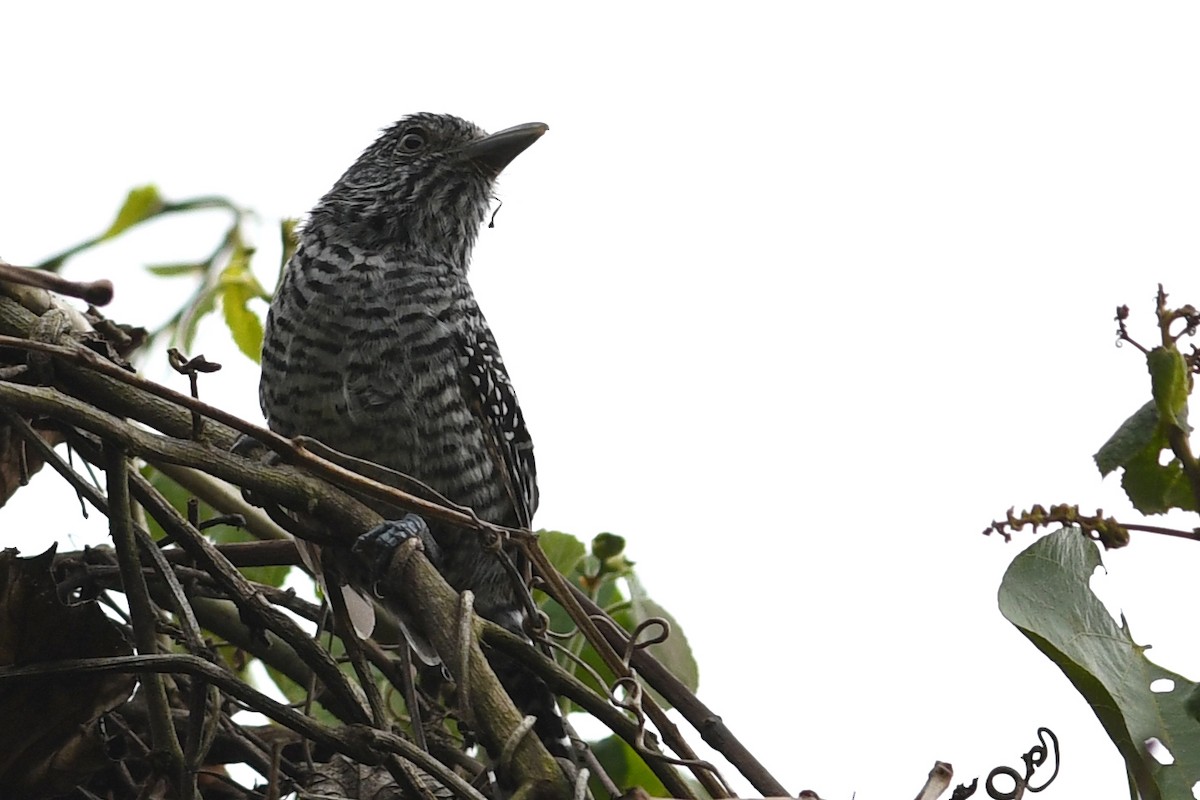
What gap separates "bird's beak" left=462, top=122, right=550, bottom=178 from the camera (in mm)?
3574

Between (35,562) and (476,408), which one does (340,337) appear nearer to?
(476,408)

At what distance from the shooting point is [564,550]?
2660mm

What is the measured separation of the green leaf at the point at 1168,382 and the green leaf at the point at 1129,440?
5 cm

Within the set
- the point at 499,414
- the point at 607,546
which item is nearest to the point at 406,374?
the point at 499,414

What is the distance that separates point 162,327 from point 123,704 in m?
0.89

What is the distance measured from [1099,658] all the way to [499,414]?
65.0 inches

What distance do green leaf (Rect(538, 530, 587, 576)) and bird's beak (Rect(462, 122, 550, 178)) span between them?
1.28 meters

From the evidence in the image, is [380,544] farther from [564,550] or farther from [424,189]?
[424,189]

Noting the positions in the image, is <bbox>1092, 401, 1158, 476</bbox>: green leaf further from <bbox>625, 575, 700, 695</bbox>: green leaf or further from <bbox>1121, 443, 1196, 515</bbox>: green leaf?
<bbox>625, 575, 700, 695</bbox>: green leaf

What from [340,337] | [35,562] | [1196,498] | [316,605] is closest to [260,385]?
[340,337]

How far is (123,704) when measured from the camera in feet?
7.20

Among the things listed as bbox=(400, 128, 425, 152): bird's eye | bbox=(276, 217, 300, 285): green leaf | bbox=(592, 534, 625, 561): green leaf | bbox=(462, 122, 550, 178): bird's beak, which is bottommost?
bbox=(592, 534, 625, 561): green leaf

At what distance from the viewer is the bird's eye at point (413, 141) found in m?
3.72

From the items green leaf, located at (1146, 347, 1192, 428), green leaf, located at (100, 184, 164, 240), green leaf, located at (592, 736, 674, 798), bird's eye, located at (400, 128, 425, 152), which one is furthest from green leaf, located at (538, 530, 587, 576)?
bird's eye, located at (400, 128, 425, 152)
